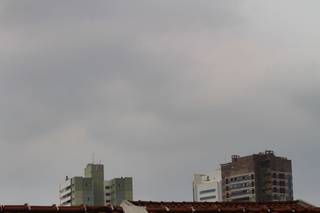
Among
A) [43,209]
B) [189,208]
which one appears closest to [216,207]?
[189,208]

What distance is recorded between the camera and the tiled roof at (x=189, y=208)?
99.5 ft

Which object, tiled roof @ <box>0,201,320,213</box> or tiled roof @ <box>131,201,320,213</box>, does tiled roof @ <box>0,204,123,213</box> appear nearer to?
tiled roof @ <box>0,201,320,213</box>

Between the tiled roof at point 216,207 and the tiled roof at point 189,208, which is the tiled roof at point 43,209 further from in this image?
the tiled roof at point 216,207

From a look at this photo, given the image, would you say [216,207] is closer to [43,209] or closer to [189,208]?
[189,208]

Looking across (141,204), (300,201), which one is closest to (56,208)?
(141,204)

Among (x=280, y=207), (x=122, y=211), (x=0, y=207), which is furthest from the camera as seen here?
(x=280, y=207)

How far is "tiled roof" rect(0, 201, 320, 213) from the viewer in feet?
99.5

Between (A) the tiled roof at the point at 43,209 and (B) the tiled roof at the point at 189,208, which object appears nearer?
(A) the tiled roof at the point at 43,209

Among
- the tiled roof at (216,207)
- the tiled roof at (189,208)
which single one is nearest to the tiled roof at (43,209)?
the tiled roof at (189,208)

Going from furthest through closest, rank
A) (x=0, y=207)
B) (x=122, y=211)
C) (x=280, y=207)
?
(x=280, y=207), (x=122, y=211), (x=0, y=207)

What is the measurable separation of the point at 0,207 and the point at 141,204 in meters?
6.01

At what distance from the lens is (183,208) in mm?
32375

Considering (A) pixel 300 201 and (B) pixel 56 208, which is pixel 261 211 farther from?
(B) pixel 56 208

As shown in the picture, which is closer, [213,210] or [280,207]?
[213,210]
